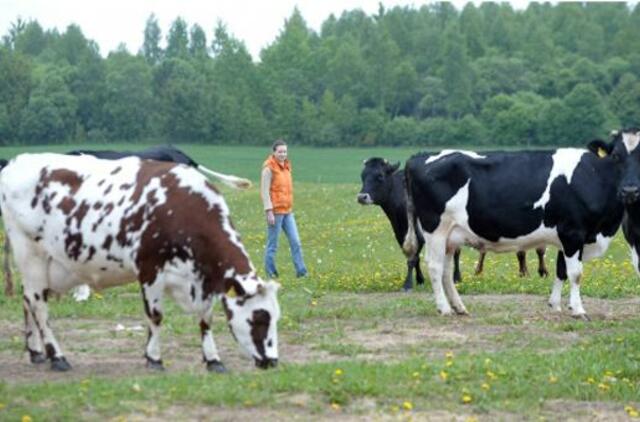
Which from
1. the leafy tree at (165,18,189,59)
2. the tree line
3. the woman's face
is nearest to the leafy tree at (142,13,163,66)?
the leafy tree at (165,18,189,59)

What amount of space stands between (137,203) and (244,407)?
2661 millimetres

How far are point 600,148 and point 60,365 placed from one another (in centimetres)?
803

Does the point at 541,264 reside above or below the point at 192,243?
below

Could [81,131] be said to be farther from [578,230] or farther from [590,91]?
[578,230]

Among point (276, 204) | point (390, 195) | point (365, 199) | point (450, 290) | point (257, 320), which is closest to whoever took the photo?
point (257, 320)

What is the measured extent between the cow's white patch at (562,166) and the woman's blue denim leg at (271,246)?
21.4 ft

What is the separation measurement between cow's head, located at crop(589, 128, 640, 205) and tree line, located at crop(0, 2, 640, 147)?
74830mm

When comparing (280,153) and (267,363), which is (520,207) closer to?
(267,363)

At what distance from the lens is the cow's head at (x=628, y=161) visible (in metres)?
14.1

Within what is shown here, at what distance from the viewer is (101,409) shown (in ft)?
31.1

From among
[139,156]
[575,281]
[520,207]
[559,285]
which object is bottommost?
[559,285]

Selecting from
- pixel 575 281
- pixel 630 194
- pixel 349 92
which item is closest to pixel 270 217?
pixel 575 281

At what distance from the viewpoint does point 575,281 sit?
51.5 feet

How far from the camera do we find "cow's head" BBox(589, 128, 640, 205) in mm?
14117
